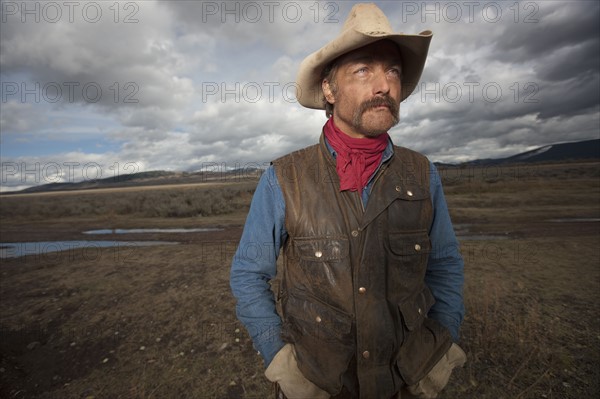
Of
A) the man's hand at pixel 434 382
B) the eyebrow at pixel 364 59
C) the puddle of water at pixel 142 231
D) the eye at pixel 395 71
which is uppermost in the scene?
the eyebrow at pixel 364 59

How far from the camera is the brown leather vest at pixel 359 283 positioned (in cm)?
150

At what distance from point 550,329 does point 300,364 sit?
4327 millimetres

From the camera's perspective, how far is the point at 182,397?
3.21 m

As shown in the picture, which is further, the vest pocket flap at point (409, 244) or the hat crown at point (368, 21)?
the hat crown at point (368, 21)

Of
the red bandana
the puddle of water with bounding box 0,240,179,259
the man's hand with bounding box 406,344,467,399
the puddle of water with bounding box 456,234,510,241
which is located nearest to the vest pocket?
the red bandana

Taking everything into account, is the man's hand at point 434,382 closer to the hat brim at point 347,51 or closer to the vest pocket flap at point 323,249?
the vest pocket flap at point 323,249

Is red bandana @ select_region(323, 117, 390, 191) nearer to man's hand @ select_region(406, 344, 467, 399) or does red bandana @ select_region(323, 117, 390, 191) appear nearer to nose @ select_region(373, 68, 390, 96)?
nose @ select_region(373, 68, 390, 96)

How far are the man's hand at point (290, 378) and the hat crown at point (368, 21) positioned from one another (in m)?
1.82

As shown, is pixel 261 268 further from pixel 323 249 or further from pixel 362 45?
pixel 362 45

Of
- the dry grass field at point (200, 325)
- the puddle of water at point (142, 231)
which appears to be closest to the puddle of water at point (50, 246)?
the dry grass field at point (200, 325)

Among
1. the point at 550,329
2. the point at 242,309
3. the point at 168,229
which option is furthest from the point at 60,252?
the point at 550,329

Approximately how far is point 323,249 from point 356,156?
1.94 feet

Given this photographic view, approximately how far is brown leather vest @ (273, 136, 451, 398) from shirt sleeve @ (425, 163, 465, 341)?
0.47ft

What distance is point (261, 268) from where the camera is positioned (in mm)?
1632
